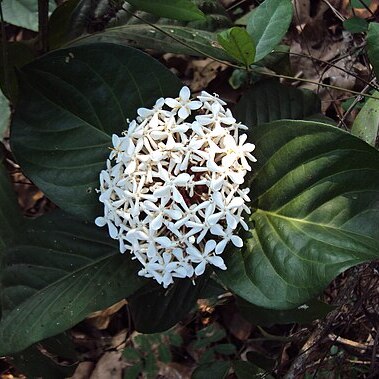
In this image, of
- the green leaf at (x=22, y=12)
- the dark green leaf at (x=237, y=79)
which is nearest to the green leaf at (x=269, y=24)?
the dark green leaf at (x=237, y=79)

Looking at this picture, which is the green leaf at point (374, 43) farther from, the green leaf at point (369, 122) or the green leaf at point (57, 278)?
the green leaf at point (57, 278)

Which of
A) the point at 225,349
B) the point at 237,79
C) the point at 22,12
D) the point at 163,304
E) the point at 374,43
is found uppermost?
the point at 374,43

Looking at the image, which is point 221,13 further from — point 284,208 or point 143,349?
point 143,349

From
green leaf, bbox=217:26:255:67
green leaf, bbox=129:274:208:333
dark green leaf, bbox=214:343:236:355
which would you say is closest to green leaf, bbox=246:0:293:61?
green leaf, bbox=217:26:255:67

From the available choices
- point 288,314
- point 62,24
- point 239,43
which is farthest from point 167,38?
point 288,314

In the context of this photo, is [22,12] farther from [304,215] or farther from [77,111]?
[304,215]

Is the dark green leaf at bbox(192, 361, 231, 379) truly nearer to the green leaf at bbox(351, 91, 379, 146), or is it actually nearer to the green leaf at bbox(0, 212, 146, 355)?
the green leaf at bbox(0, 212, 146, 355)
